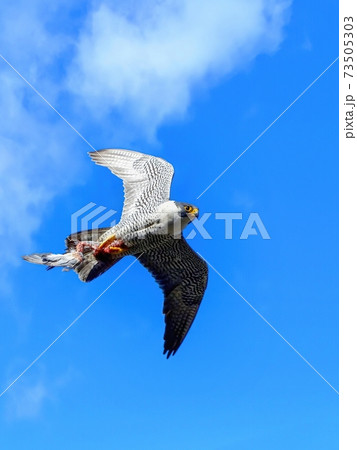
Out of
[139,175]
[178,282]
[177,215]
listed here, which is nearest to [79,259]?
[177,215]

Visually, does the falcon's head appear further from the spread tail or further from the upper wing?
the spread tail

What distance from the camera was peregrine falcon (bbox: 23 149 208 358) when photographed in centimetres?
1313

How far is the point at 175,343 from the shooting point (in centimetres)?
1409

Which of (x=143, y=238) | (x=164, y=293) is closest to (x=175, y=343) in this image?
(x=164, y=293)

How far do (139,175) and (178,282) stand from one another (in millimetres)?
2586

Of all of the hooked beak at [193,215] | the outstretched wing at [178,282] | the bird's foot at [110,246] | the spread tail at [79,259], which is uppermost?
the hooked beak at [193,215]

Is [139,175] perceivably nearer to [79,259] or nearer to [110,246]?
[110,246]

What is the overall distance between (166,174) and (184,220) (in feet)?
5.84

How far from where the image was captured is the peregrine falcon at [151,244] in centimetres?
1313

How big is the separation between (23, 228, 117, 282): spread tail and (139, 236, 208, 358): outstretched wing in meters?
Result: 1.39

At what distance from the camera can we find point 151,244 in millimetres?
13570

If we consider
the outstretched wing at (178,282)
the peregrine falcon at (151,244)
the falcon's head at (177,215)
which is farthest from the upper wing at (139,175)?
the outstretched wing at (178,282)

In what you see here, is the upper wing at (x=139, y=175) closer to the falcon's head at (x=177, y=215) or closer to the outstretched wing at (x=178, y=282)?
the falcon's head at (x=177, y=215)

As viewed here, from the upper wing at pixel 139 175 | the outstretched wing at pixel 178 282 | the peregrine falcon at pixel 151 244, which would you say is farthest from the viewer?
the outstretched wing at pixel 178 282
